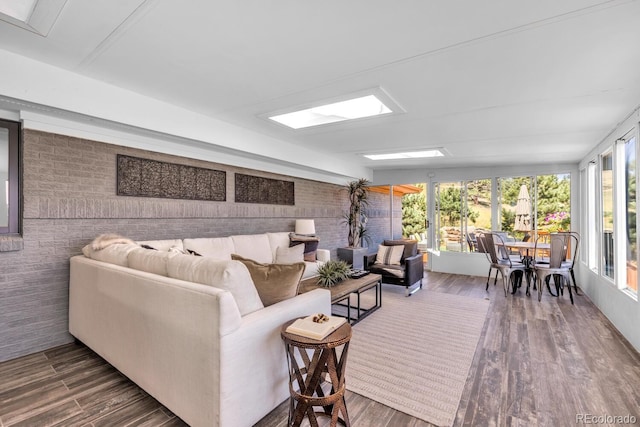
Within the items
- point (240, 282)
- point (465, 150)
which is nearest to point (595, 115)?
point (465, 150)

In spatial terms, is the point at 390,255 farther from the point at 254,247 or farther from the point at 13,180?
the point at 13,180

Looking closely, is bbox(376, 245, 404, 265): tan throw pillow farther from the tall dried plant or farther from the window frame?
the window frame

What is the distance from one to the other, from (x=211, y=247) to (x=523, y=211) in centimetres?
637

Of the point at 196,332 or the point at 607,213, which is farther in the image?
the point at 607,213

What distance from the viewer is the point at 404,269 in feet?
16.2

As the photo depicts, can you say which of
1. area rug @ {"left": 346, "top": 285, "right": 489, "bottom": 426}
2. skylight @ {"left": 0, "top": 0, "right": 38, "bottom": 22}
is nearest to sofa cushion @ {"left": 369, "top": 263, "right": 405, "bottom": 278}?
area rug @ {"left": 346, "top": 285, "right": 489, "bottom": 426}

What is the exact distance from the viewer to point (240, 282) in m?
1.89

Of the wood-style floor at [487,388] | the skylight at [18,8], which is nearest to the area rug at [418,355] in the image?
the wood-style floor at [487,388]

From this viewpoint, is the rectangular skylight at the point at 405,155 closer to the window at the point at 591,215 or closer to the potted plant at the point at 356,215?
the potted plant at the point at 356,215

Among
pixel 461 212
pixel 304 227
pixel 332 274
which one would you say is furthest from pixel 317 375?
pixel 461 212

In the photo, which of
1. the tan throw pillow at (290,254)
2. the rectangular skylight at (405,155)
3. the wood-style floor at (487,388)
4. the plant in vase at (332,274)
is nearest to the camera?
the wood-style floor at (487,388)

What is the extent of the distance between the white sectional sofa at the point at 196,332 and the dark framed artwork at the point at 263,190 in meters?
2.44

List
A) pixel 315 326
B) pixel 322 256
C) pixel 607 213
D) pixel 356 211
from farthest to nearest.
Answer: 1. pixel 356 211
2. pixel 322 256
3. pixel 607 213
4. pixel 315 326

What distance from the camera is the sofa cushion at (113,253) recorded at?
100 inches
